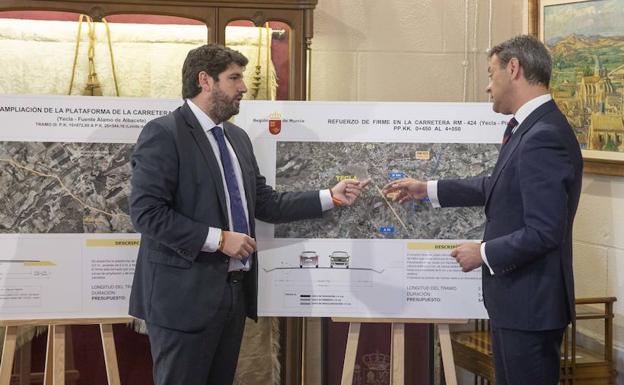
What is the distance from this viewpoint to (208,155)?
108 inches

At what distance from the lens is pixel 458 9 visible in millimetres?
4273

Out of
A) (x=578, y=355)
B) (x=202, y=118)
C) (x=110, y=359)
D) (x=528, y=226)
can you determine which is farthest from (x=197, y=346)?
(x=578, y=355)

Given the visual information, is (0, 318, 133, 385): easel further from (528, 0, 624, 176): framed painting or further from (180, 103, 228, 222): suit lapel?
(528, 0, 624, 176): framed painting

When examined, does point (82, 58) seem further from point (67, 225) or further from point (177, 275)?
point (177, 275)

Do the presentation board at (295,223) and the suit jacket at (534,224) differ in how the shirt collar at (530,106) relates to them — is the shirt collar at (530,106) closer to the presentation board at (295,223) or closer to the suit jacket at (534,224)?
the suit jacket at (534,224)

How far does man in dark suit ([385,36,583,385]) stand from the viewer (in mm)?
2424

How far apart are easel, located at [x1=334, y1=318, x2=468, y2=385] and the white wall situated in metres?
1.08

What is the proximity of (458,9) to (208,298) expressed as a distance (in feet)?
7.33

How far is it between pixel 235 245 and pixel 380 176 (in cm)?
71

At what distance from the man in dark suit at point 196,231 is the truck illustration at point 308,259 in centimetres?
33

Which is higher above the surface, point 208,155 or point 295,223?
point 208,155

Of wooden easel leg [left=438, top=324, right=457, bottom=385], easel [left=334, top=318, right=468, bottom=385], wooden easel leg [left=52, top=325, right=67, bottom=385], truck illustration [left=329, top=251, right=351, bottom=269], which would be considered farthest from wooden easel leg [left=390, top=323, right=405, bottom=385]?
wooden easel leg [left=52, top=325, right=67, bottom=385]

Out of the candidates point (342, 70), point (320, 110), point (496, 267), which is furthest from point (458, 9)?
point (496, 267)

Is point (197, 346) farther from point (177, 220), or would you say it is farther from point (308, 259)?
point (308, 259)
